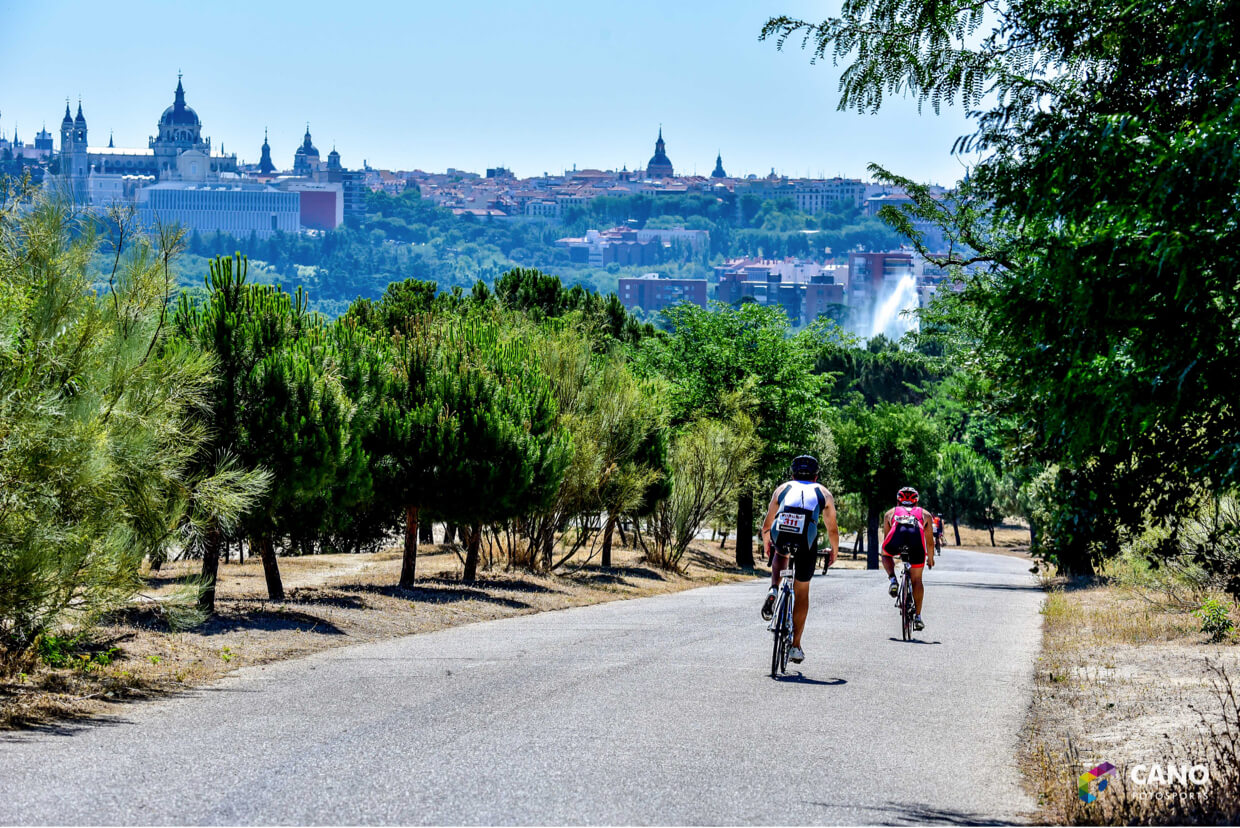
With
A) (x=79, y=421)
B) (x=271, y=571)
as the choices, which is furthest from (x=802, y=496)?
(x=271, y=571)

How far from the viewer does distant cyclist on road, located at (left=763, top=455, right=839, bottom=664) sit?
1088 centimetres

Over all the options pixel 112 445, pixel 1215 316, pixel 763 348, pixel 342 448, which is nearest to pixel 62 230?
pixel 112 445

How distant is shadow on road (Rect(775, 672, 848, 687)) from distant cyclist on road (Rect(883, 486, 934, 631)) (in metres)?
3.67

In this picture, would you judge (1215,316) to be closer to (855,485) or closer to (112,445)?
(112,445)

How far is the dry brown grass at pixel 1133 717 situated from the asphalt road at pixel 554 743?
0.22 m

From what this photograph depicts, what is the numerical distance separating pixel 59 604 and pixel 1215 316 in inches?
295

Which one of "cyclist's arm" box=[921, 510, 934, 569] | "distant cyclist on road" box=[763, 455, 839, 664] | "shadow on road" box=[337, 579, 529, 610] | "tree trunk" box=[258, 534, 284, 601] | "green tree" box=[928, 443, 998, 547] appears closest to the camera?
"distant cyclist on road" box=[763, 455, 839, 664]

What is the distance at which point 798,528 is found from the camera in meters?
10.8

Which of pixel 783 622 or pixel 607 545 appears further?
pixel 607 545

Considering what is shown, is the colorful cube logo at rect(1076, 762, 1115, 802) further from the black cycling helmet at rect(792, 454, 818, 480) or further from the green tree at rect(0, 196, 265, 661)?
the green tree at rect(0, 196, 265, 661)

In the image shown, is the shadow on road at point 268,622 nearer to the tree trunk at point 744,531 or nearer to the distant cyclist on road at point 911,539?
the distant cyclist on road at point 911,539

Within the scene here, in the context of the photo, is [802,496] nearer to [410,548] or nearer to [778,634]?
[778,634]

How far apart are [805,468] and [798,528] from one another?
51cm

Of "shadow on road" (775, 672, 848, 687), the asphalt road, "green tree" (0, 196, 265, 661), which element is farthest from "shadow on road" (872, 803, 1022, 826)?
"green tree" (0, 196, 265, 661)
